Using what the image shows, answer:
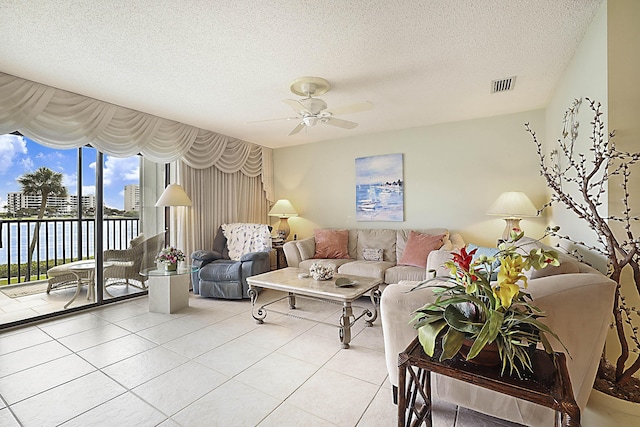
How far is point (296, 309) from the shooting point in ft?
11.6

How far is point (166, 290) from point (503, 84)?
4.23 metres

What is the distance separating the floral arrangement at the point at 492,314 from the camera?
106 cm

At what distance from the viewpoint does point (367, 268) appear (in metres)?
3.79

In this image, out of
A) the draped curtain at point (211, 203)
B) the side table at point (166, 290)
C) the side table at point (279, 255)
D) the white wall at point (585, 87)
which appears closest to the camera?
the white wall at point (585, 87)

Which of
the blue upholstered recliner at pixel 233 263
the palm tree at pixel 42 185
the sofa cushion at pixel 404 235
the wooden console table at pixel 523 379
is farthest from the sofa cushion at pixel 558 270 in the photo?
the palm tree at pixel 42 185

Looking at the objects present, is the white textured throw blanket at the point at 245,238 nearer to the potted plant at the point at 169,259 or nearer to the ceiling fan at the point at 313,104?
the potted plant at the point at 169,259

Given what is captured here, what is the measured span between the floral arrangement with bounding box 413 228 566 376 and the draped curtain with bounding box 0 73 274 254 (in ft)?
12.5

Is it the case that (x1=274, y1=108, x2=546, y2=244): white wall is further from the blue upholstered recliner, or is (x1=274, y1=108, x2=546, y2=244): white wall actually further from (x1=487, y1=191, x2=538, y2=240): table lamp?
the blue upholstered recliner

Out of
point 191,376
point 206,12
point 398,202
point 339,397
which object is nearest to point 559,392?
point 339,397

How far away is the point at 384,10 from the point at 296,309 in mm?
3014

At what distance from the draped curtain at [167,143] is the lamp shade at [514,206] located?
384cm

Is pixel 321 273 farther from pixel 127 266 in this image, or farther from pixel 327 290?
pixel 127 266

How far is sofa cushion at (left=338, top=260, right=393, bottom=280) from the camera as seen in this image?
3.71 m

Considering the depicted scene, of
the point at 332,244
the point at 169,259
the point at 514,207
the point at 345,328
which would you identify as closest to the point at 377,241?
the point at 332,244
